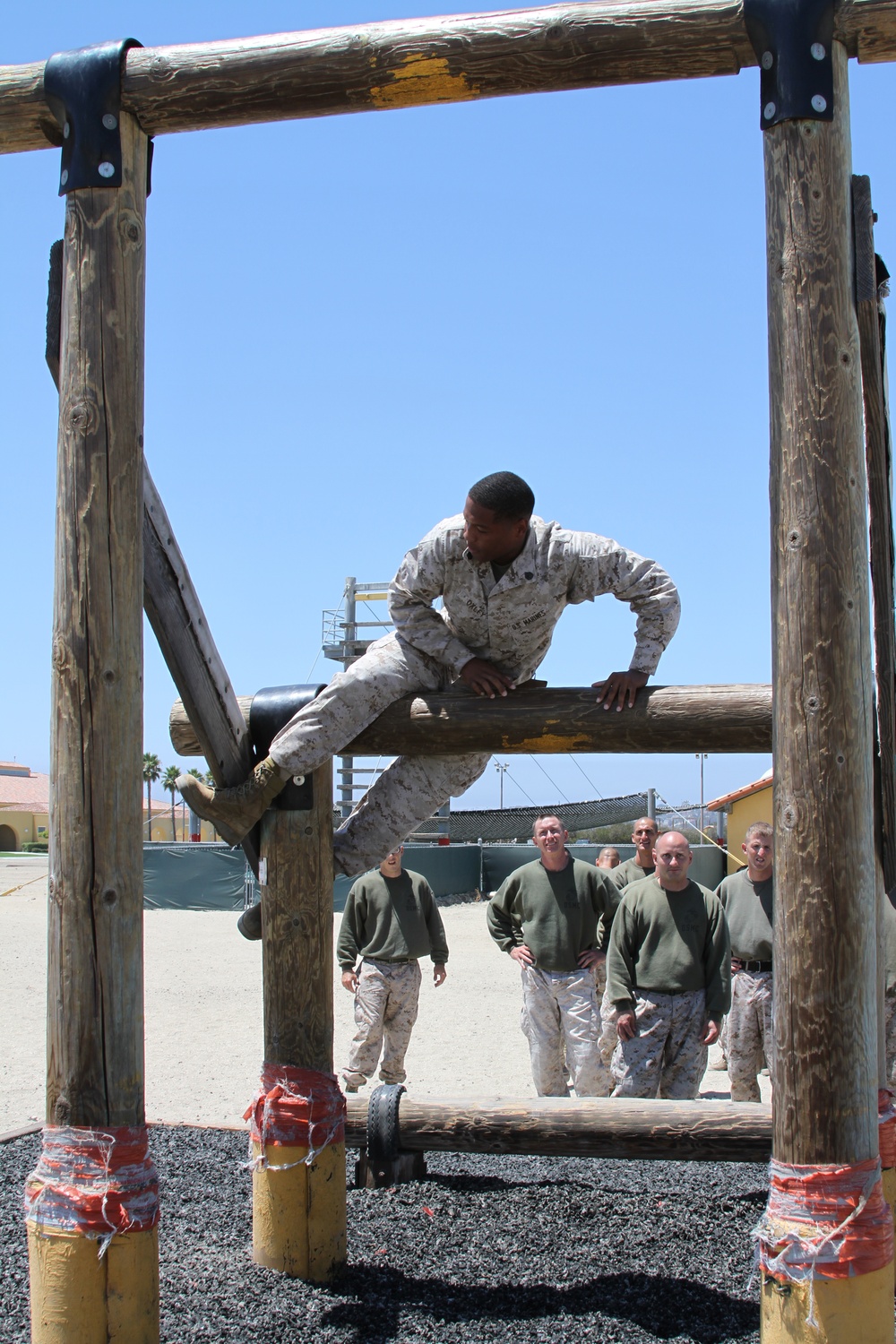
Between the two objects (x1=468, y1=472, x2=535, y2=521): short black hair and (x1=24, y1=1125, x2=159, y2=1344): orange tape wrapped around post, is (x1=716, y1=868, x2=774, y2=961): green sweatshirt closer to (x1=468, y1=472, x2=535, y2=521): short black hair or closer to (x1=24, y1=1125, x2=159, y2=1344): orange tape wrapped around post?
(x1=468, y1=472, x2=535, y2=521): short black hair

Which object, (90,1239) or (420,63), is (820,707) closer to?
(420,63)

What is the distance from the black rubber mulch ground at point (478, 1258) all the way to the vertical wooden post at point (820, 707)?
1.28 metres

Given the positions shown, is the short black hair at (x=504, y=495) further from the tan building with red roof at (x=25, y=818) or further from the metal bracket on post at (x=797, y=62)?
the tan building with red roof at (x=25, y=818)

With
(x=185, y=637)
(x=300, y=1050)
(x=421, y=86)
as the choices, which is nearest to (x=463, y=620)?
(x=185, y=637)

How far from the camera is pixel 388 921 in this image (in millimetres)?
7801

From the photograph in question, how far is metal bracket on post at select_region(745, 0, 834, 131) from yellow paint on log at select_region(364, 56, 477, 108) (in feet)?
2.50

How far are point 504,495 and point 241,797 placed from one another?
134 cm

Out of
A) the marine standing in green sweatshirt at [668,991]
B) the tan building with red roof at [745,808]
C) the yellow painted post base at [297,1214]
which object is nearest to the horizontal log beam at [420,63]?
the yellow painted post base at [297,1214]

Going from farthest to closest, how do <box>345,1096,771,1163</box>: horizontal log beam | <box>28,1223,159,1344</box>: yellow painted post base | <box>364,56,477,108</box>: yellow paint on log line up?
<box>345,1096,771,1163</box>: horizontal log beam → <box>364,56,477,108</box>: yellow paint on log → <box>28,1223,159,1344</box>: yellow painted post base

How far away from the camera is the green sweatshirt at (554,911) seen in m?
7.41

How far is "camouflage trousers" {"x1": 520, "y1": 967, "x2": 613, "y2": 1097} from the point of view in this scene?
7.26 meters

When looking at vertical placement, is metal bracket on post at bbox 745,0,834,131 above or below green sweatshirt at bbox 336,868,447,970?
above

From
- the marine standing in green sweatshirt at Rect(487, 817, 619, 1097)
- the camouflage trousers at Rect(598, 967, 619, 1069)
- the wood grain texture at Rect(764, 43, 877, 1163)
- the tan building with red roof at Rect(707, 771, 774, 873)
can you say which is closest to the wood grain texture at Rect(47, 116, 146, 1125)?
the wood grain texture at Rect(764, 43, 877, 1163)

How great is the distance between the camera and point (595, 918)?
7.61 m
